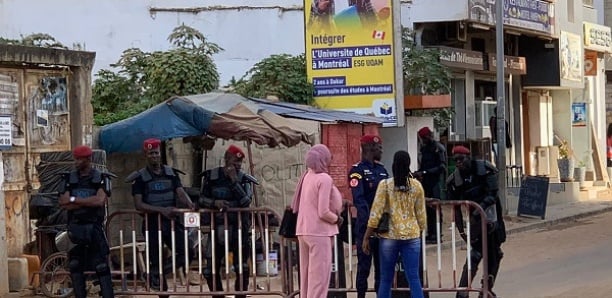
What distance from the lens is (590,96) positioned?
35.2 metres

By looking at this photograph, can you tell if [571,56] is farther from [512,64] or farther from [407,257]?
[407,257]

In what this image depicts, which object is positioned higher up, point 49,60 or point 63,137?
point 49,60

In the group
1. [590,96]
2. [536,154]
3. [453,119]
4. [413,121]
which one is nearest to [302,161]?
[413,121]

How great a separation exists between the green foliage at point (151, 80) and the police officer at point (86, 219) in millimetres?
7588

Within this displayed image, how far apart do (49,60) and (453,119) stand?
1466 centimetres

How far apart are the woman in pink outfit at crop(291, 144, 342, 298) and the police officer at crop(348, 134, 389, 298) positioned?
61 cm

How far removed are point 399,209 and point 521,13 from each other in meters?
17.3

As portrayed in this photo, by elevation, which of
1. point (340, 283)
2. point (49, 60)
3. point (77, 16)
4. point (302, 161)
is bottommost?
point (340, 283)

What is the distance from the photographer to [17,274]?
1271cm

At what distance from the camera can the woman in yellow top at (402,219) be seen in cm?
1009

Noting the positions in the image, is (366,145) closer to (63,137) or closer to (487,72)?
(63,137)

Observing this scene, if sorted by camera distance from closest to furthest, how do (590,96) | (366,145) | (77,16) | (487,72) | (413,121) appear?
(366,145) < (413,121) < (77,16) < (487,72) < (590,96)

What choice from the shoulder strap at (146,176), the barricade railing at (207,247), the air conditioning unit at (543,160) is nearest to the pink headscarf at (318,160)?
the barricade railing at (207,247)

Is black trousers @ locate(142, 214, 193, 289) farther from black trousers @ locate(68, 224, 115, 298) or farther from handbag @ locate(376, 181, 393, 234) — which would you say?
handbag @ locate(376, 181, 393, 234)
